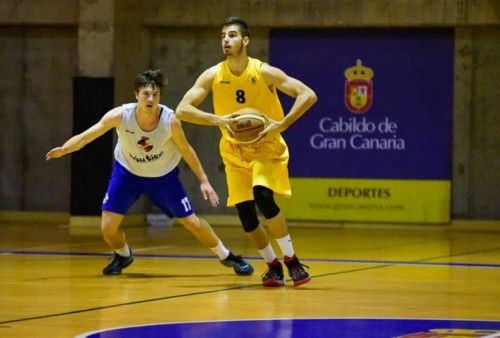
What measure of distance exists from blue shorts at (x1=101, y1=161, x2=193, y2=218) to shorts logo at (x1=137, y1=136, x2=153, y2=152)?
0.29m

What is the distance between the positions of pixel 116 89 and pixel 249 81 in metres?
8.71

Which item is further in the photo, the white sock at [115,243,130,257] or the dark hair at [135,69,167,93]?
the white sock at [115,243,130,257]

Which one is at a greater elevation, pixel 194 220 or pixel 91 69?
pixel 91 69

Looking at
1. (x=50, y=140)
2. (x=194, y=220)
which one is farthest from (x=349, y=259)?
(x=50, y=140)

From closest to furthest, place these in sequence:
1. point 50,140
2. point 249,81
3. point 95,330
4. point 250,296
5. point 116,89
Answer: point 95,330
point 250,296
point 249,81
point 116,89
point 50,140

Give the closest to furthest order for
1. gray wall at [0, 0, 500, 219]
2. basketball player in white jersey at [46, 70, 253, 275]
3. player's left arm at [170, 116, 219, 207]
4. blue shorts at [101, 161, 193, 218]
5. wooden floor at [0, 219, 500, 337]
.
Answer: wooden floor at [0, 219, 500, 337] < player's left arm at [170, 116, 219, 207] < basketball player in white jersey at [46, 70, 253, 275] < blue shorts at [101, 161, 193, 218] < gray wall at [0, 0, 500, 219]

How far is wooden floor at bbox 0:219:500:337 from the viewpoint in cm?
878

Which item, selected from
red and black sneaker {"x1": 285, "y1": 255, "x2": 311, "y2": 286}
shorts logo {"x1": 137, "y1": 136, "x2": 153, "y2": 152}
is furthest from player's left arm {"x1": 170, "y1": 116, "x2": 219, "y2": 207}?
red and black sneaker {"x1": 285, "y1": 255, "x2": 311, "y2": 286}

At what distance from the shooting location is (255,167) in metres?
10.9

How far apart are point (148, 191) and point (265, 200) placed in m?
1.53

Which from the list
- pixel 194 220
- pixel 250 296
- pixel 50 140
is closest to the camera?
pixel 250 296

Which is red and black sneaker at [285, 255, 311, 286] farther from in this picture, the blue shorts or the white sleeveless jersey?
the white sleeveless jersey

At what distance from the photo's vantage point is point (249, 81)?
11.0 m

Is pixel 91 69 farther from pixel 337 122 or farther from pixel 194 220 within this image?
pixel 194 220
